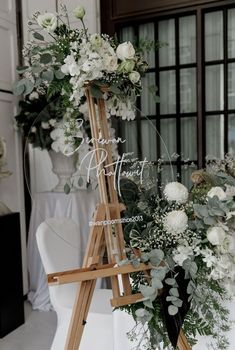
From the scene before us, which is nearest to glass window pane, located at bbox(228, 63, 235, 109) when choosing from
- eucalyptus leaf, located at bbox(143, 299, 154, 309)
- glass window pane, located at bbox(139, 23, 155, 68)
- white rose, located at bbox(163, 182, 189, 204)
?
glass window pane, located at bbox(139, 23, 155, 68)

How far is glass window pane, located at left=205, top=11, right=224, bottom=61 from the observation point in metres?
3.32

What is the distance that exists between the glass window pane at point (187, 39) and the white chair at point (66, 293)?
1.98 meters

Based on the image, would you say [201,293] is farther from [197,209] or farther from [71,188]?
[71,188]

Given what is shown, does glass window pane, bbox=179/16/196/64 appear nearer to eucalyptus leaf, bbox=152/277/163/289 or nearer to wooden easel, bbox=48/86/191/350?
wooden easel, bbox=48/86/191/350

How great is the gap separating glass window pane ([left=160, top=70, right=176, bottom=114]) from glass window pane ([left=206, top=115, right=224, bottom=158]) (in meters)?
0.36

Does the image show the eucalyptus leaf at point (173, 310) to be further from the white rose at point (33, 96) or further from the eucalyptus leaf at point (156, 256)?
the white rose at point (33, 96)

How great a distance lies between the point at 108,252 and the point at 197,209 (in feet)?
1.06

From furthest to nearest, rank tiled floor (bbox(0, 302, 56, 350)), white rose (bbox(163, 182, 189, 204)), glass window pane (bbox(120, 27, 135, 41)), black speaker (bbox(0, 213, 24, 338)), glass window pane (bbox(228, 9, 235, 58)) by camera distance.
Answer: glass window pane (bbox(120, 27, 135, 41)), glass window pane (bbox(228, 9, 235, 58)), black speaker (bbox(0, 213, 24, 338)), tiled floor (bbox(0, 302, 56, 350)), white rose (bbox(163, 182, 189, 204))

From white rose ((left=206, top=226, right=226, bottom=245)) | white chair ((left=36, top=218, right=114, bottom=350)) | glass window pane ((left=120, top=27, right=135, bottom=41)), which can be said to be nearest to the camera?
white rose ((left=206, top=226, right=226, bottom=245))

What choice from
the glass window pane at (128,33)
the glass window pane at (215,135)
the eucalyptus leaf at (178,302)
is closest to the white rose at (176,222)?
the eucalyptus leaf at (178,302)

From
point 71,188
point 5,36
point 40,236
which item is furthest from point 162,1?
point 71,188

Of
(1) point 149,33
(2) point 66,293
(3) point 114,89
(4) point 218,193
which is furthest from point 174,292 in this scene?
(1) point 149,33

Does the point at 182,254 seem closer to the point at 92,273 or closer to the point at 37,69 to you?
the point at 92,273

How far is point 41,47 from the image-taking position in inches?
49.3
